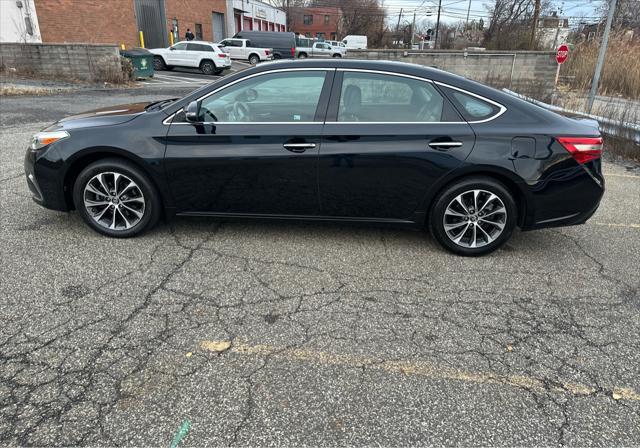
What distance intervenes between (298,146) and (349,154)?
44 cm

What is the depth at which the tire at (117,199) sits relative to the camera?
407 cm

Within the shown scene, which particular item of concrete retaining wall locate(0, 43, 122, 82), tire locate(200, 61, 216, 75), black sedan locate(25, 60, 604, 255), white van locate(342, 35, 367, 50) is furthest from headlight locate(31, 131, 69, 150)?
white van locate(342, 35, 367, 50)

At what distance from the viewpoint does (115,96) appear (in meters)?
15.1

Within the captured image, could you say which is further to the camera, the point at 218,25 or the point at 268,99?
the point at 218,25

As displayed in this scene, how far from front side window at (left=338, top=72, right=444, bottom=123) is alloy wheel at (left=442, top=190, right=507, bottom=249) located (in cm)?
77

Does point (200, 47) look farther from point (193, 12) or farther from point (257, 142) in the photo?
point (257, 142)

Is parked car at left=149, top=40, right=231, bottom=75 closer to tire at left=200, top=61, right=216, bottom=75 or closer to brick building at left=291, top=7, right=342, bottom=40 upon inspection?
tire at left=200, top=61, right=216, bottom=75

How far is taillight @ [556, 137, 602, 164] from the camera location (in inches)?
150

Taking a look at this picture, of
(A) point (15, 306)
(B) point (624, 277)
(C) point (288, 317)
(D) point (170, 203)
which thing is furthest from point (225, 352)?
(B) point (624, 277)

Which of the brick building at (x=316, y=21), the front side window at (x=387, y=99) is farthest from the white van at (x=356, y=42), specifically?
the front side window at (x=387, y=99)

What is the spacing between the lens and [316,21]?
7912 centimetres

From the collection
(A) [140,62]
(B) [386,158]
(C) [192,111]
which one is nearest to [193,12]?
(A) [140,62]

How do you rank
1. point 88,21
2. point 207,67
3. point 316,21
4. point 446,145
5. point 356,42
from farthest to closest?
point 316,21, point 356,42, point 207,67, point 88,21, point 446,145

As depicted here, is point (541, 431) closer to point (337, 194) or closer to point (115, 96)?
point (337, 194)
